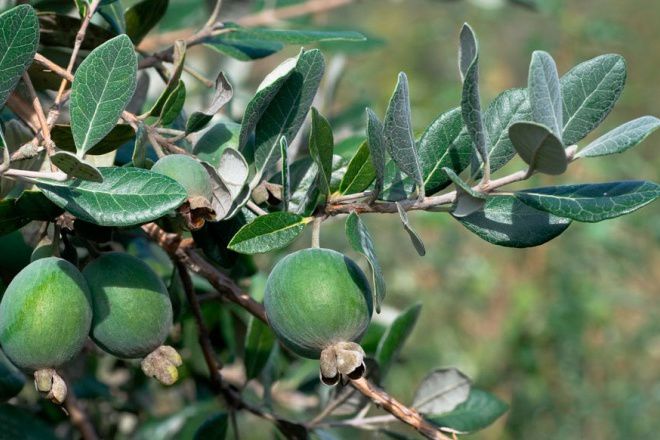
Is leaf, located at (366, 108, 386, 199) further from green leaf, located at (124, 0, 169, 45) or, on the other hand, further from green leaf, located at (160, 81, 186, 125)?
green leaf, located at (124, 0, 169, 45)

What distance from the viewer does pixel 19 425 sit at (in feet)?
3.34

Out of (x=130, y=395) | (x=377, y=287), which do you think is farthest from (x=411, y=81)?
(x=377, y=287)

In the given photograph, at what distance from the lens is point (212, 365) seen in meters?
0.99

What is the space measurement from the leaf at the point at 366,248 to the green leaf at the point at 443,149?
90mm

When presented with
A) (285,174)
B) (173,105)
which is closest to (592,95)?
(285,174)

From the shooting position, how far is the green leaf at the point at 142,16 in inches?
38.6

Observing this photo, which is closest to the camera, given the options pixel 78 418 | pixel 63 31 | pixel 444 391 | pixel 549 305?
pixel 63 31

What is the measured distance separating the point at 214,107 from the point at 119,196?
18 centimetres

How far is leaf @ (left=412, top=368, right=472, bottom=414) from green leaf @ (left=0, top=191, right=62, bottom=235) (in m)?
0.51

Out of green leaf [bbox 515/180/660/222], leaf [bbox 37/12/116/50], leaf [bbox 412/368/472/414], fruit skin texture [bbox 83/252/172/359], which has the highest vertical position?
green leaf [bbox 515/180/660/222]

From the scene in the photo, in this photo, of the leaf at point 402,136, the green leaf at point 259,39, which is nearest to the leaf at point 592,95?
the leaf at point 402,136

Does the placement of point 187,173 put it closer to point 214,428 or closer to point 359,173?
point 359,173

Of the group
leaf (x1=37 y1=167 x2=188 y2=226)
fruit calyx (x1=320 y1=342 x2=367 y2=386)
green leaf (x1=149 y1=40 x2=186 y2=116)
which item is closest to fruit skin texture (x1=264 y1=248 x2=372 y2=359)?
fruit calyx (x1=320 y1=342 x2=367 y2=386)

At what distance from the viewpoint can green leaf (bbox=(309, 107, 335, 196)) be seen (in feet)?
2.28
